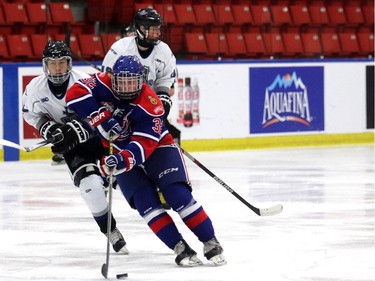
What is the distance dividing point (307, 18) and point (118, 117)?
10.2 m

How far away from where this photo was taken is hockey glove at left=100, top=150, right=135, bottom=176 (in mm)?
5125

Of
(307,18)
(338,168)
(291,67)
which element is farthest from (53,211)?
(307,18)

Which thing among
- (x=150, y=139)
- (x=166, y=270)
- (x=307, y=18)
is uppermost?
(x=307, y=18)

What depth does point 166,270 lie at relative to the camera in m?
5.25

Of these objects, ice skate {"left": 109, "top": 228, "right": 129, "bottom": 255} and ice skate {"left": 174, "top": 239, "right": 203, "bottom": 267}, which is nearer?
ice skate {"left": 174, "top": 239, "right": 203, "bottom": 267}

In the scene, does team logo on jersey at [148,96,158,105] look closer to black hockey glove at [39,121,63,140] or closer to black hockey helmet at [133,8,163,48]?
black hockey glove at [39,121,63,140]

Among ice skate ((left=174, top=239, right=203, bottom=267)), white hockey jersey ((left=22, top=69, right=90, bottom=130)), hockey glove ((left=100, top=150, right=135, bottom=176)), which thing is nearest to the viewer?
hockey glove ((left=100, top=150, right=135, bottom=176))

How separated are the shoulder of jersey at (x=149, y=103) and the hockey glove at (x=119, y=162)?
0.76 ft

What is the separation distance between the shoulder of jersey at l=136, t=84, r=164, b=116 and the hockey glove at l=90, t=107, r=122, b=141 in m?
0.15

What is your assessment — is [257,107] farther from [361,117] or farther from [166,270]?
[166,270]

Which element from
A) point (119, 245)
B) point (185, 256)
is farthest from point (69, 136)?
point (185, 256)

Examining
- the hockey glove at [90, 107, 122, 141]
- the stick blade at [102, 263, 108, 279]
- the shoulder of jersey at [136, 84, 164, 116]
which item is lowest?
the stick blade at [102, 263, 108, 279]

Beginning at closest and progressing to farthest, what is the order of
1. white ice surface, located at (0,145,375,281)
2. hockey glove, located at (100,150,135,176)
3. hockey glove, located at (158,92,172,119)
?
1. hockey glove, located at (100,150,135,176)
2. white ice surface, located at (0,145,375,281)
3. hockey glove, located at (158,92,172,119)

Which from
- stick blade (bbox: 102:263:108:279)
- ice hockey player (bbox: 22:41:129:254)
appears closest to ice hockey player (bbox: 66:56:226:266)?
ice hockey player (bbox: 22:41:129:254)
